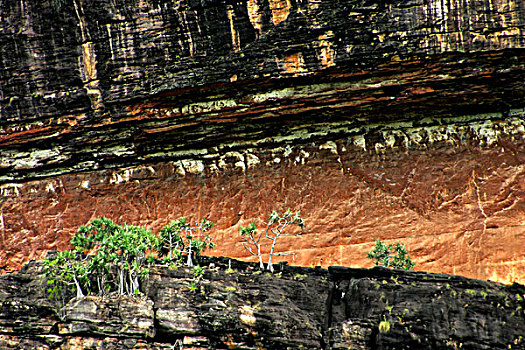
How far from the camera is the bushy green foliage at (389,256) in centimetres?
1167

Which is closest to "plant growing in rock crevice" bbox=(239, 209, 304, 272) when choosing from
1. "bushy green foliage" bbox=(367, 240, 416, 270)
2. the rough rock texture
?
the rough rock texture

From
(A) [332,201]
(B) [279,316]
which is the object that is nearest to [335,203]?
(A) [332,201]

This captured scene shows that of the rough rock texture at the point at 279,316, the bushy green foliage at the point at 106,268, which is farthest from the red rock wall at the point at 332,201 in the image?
the rough rock texture at the point at 279,316

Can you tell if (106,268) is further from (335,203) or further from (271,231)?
(335,203)

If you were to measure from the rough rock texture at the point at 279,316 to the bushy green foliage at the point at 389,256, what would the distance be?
8.73ft

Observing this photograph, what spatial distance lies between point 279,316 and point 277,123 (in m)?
6.15

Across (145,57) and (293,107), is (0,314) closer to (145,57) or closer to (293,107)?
(145,57)

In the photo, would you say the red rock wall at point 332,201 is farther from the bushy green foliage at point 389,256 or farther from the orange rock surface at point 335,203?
the bushy green foliage at point 389,256

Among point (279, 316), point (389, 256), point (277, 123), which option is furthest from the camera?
point (277, 123)

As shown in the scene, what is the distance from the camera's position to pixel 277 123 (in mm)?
13602

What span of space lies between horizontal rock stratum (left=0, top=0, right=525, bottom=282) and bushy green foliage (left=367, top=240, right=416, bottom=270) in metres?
0.73

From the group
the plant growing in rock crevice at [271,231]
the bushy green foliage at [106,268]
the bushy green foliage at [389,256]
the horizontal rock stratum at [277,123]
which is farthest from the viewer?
the horizontal rock stratum at [277,123]

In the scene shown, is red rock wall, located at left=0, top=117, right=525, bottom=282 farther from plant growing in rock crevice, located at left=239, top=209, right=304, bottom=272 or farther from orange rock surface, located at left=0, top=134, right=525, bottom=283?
plant growing in rock crevice, located at left=239, top=209, right=304, bottom=272

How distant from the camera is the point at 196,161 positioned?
1420 cm
